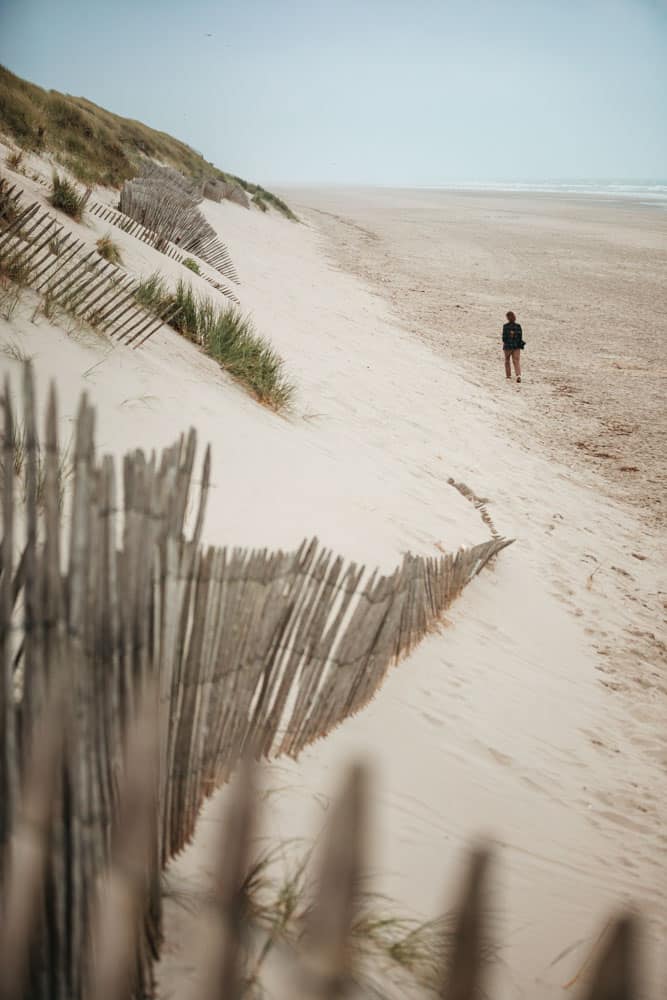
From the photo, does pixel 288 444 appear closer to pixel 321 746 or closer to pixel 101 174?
pixel 321 746

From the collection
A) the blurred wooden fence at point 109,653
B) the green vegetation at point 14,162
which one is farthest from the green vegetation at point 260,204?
the blurred wooden fence at point 109,653

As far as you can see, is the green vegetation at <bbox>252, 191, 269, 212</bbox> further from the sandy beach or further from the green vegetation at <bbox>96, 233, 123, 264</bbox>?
the green vegetation at <bbox>96, 233, 123, 264</bbox>

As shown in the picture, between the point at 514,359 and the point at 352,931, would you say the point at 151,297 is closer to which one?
the point at 352,931

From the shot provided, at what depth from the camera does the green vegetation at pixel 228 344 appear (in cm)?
636

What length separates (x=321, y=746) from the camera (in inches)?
95.7

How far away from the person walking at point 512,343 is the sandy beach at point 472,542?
0.37m

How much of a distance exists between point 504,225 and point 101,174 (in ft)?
113

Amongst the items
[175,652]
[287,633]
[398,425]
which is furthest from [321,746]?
[398,425]

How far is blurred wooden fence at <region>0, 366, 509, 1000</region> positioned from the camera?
1.10 meters

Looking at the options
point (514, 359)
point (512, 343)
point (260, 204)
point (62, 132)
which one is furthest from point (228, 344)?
point (260, 204)

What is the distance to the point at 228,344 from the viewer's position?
260 inches

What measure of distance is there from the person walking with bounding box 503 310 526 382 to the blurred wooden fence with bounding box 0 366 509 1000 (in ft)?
30.7

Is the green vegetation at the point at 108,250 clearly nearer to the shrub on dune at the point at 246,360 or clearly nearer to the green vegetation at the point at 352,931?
the shrub on dune at the point at 246,360

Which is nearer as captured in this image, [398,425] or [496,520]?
[496,520]
